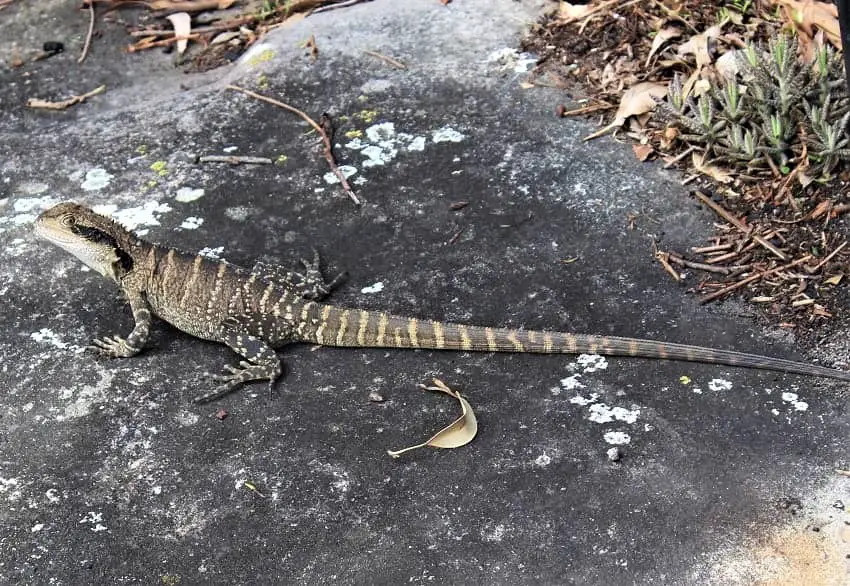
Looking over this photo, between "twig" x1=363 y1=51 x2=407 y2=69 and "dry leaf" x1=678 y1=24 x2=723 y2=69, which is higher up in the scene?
"dry leaf" x1=678 y1=24 x2=723 y2=69

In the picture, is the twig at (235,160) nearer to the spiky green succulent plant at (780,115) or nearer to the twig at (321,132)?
the twig at (321,132)

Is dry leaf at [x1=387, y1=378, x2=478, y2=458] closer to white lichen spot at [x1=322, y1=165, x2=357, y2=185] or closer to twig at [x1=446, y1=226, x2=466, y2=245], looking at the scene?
twig at [x1=446, y1=226, x2=466, y2=245]

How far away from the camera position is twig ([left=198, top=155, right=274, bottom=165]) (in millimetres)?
→ 6754

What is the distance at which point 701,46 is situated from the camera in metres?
6.68

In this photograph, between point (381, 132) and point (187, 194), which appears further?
point (381, 132)

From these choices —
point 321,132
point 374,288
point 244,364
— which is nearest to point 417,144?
point 321,132

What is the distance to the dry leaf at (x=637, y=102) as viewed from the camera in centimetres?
661

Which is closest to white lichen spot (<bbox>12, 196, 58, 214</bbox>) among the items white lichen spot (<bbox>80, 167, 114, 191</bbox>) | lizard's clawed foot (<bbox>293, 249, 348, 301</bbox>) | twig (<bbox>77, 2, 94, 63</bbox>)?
white lichen spot (<bbox>80, 167, 114, 191</bbox>)

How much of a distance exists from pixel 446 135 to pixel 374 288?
1.70m

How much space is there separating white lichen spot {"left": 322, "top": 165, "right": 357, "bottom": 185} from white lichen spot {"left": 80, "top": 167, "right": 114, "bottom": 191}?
1.69 metres

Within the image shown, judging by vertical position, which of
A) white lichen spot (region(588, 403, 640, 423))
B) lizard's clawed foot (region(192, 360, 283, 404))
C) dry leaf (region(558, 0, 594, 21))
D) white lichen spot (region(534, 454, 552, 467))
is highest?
dry leaf (region(558, 0, 594, 21))

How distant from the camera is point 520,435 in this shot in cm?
459

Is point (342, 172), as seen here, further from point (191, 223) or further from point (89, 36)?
point (89, 36)

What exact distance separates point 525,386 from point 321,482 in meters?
1.23
